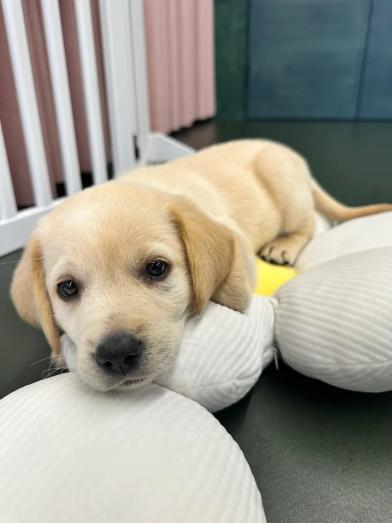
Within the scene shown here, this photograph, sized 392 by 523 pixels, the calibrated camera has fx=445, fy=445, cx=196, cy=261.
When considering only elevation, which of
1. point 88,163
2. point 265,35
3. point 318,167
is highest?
point 265,35

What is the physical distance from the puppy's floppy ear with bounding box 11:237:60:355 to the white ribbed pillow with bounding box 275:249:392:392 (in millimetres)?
621

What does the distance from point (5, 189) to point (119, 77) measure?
107cm

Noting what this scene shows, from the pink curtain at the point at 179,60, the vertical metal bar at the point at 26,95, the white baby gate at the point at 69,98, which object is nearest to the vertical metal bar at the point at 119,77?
the white baby gate at the point at 69,98

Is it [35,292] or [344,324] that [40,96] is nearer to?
[35,292]

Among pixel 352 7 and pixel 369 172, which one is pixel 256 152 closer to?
pixel 369 172

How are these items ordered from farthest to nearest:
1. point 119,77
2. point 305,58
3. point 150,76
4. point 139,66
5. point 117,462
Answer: point 305,58
point 150,76
point 139,66
point 119,77
point 117,462

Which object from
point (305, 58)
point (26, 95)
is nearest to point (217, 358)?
point (26, 95)

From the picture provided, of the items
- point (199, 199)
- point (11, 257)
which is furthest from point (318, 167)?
point (11, 257)

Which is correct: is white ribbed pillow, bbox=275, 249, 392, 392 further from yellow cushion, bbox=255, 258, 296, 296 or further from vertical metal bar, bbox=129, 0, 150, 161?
vertical metal bar, bbox=129, 0, 150, 161

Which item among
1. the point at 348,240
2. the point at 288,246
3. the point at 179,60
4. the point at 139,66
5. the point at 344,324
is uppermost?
the point at 139,66

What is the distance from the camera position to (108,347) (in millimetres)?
894

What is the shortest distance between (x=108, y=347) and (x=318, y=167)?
3005mm

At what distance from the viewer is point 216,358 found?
3.53 ft

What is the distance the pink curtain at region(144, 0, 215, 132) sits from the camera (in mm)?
4000
